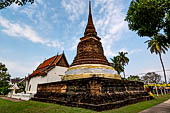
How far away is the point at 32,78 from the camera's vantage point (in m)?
19.3

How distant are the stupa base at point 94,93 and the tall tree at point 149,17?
3.81m

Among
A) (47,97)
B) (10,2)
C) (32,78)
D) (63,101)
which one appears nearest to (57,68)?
(32,78)

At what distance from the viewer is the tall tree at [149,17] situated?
209 inches

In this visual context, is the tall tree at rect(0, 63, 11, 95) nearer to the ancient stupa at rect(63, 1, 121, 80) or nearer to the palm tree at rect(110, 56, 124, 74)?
the ancient stupa at rect(63, 1, 121, 80)

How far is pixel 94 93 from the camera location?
6926 millimetres

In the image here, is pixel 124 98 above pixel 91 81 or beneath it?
beneath

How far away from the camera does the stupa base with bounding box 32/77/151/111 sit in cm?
671

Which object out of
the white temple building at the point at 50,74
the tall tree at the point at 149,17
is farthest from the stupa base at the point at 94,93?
the white temple building at the point at 50,74

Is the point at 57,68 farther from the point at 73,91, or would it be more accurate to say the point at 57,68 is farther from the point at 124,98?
the point at 124,98

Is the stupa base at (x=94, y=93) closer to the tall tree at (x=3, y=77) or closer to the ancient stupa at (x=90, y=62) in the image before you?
the ancient stupa at (x=90, y=62)

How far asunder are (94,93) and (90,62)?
3.96m

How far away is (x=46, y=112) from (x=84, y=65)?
16.8 feet

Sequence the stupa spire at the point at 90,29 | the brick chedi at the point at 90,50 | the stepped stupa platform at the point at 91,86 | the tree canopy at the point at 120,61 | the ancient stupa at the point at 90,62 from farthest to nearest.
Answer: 1. the tree canopy at the point at 120,61
2. the stupa spire at the point at 90,29
3. the brick chedi at the point at 90,50
4. the ancient stupa at the point at 90,62
5. the stepped stupa platform at the point at 91,86

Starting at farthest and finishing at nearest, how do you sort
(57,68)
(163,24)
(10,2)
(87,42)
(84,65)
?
1. (57,68)
2. (87,42)
3. (84,65)
4. (163,24)
5. (10,2)
